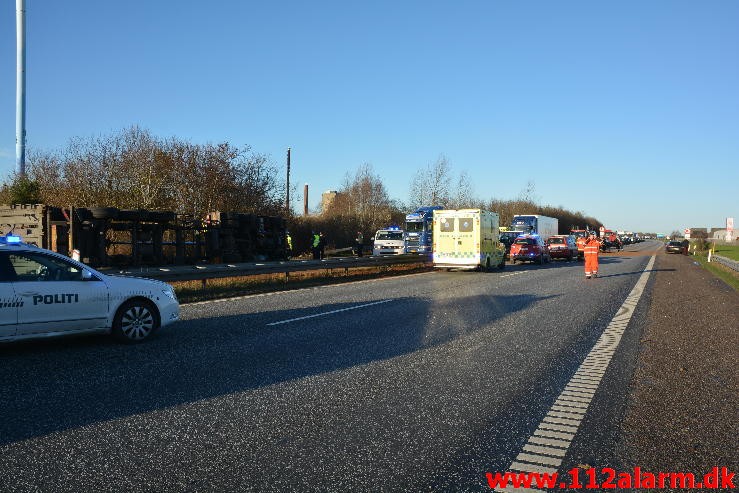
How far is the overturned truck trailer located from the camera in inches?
661

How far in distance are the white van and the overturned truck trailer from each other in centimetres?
1279

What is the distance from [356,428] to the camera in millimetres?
4613

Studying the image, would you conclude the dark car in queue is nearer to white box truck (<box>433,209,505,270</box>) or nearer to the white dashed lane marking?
white box truck (<box>433,209,505,270</box>)

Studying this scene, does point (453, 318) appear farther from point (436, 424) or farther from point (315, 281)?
point (315, 281)

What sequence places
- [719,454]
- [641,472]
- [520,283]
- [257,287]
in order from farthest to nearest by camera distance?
[520,283]
[257,287]
[719,454]
[641,472]

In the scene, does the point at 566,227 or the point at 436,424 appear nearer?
the point at 436,424

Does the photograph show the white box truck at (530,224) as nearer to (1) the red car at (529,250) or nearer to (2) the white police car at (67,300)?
(1) the red car at (529,250)

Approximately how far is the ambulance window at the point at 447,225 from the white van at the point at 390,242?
11.3m

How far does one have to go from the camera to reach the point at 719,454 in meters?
4.14

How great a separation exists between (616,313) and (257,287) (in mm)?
9871

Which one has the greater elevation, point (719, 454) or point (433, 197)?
point (433, 197)

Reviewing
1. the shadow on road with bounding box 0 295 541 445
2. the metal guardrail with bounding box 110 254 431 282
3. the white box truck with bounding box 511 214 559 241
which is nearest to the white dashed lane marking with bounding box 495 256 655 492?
the shadow on road with bounding box 0 295 541 445

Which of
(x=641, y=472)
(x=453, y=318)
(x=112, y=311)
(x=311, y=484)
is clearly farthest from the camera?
(x=453, y=318)

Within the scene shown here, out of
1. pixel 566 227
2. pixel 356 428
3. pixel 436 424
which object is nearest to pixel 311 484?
pixel 356 428
